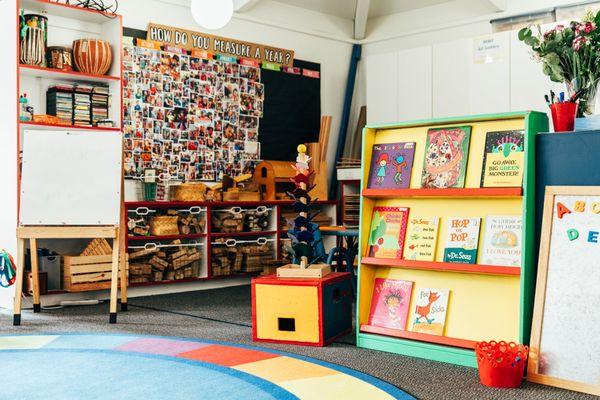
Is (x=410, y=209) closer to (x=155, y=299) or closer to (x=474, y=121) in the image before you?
(x=474, y=121)

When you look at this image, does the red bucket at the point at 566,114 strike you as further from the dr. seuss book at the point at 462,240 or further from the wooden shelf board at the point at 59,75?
the wooden shelf board at the point at 59,75

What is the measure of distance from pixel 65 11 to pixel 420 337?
169 inches

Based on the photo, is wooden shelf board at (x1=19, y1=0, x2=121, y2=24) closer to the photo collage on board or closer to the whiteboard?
the photo collage on board

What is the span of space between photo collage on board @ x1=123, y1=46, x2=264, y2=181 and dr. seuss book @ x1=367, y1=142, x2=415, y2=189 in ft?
10.6

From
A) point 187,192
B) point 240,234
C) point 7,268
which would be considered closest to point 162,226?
point 187,192

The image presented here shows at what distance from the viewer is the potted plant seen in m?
3.74

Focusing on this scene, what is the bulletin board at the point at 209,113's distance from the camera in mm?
7059

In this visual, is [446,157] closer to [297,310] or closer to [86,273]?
[297,310]

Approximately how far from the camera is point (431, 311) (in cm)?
412

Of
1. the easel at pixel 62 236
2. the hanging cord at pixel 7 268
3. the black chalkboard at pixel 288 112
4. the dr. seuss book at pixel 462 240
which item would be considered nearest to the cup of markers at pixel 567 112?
the dr. seuss book at pixel 462 240

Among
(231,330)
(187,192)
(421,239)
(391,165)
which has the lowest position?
(231,330)

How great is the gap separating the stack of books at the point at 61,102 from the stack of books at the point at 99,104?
204 millimetres

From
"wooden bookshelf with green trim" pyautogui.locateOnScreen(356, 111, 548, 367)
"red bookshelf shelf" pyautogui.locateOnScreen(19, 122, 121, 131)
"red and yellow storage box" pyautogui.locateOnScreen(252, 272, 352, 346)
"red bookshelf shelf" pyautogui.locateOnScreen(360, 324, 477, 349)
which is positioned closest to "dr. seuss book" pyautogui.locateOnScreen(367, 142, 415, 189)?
"wooden bookshelf with green trim" pyautogui.locateOnScreen(356, 111, 548, 367)

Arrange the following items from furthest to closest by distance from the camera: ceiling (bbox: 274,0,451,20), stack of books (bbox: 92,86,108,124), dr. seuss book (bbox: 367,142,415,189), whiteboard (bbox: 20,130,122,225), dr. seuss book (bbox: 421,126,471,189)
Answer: ceiling (bbox: 274,0,451,20), stack of books (bbox: 92,86,108,124), whiteboard (bbox: 20,130,122,225), dr. seuss book (bbox: 367,142,415,189), dr. seuss book (bbox: 421,126,471,189)
